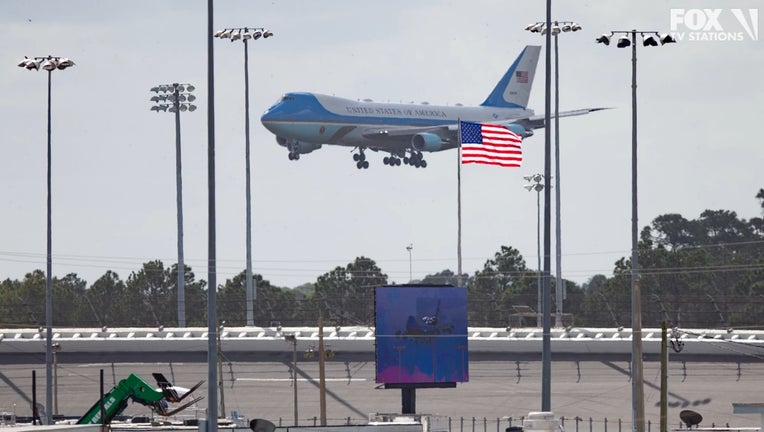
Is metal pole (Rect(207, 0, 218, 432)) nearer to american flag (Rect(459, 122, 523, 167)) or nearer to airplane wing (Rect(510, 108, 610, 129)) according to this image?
american flag (Rect(459, 122, 523, 167))

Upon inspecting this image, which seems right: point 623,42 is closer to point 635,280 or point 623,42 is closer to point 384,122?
point 635,280

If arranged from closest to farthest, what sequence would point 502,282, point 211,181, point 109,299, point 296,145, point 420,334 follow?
1. point 211,181
2. point 420,334
3. point 296,145
4. point 109,299
5. point 502,282

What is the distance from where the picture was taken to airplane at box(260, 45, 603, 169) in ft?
425

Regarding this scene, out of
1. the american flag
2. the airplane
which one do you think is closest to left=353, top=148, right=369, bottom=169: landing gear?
the airplane

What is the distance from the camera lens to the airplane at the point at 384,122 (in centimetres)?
12950

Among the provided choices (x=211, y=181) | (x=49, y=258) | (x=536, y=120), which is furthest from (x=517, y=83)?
(x=211, y=181)

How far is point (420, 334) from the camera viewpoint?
56406 millimetres

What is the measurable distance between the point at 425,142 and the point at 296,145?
11972 mm

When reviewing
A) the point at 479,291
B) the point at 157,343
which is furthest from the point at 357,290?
the point at 157,343

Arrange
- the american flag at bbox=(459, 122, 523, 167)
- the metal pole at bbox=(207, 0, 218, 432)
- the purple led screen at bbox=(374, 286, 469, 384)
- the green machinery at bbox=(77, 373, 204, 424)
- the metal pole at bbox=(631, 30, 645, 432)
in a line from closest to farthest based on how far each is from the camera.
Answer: the metal pole at bbox=(207, 0, 218, 432) → the metal pole at bbox=(631, 30, 645, 432) → the green machinery at bbox=(77, 373, 204, 424) → the purple led screen at bbox=(374, 286, 469, 384) → the american flag at bbox=(459, 122, 523, 167)

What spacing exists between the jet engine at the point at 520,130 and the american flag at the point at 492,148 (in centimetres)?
6875

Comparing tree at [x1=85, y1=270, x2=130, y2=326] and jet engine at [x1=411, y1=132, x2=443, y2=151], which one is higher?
jet engine at [x1=411, y1=132, x2=443, y2=151]

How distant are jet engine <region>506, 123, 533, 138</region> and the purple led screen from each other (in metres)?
85.3

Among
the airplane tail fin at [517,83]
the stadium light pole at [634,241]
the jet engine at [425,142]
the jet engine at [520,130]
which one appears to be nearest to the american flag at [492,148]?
the stadium light pole at [634,241]
